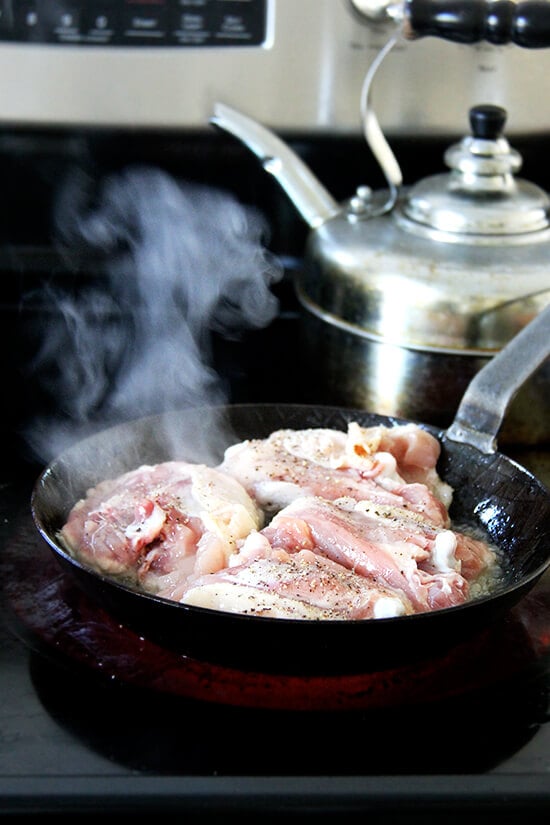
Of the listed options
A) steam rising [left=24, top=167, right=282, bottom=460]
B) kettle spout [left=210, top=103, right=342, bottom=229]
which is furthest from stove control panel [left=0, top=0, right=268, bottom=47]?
steam rising [left=24, top=167, right=282, bottom=460]

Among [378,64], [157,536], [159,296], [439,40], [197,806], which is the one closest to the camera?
[197,806]

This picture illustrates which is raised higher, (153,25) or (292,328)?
(153,25)

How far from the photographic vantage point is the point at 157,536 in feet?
3.57

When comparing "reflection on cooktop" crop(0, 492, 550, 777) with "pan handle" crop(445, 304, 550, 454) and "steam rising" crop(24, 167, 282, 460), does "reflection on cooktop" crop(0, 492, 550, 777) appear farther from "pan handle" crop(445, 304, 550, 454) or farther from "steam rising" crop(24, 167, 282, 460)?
"steam rising" crop(24, 167, 282, 460)

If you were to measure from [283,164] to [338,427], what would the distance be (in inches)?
17.5

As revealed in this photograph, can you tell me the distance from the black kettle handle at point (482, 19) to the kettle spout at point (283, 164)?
0.25 m

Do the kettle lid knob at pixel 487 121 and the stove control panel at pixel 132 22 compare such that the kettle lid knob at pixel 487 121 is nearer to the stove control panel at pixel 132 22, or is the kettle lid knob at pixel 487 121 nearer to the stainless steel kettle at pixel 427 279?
the stainless steel kettle at pixel 427 279

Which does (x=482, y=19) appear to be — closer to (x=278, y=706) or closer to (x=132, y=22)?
(x=132, y=22)

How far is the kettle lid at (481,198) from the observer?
4.75 ft

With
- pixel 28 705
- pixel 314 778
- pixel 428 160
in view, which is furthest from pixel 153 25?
pixel 314 778

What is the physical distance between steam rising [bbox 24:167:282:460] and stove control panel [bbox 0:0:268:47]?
0.24 meters

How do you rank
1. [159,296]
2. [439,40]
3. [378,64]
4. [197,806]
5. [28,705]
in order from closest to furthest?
[197,806]
[28,705]
[378,64]
[439,40]
[159,296]

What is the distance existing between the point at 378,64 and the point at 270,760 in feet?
3.35

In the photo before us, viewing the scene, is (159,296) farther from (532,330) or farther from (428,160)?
(532,330)
